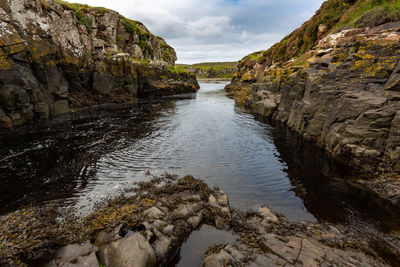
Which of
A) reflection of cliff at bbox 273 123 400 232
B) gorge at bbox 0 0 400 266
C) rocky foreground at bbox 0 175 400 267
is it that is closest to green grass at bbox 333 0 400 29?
gorge at bbox 0 0 400 266

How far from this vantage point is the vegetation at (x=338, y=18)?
2381 centimetres

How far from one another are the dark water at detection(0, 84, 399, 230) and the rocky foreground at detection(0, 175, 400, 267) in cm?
122

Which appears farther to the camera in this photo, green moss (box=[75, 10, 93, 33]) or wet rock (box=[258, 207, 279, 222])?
green moss (box=[75, 10, 93, 33])

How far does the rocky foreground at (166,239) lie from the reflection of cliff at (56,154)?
2.46 metres

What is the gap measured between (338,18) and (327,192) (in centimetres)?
3974

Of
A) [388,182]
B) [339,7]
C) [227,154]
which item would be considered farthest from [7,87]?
[339,7]

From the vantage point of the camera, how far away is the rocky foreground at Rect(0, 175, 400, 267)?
564 centimetres

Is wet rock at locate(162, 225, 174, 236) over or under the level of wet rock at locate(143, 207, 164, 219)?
under

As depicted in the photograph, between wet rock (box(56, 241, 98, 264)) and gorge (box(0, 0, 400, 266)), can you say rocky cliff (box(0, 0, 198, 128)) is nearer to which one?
gorge (box(0, 0, 400, 266))

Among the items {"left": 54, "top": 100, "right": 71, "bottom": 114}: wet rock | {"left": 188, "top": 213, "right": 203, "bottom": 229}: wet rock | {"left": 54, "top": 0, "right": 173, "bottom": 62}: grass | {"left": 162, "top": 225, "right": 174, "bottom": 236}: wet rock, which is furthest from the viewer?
{"left": 54, "top": 0, "right": 173, "bottom": 62}: grass

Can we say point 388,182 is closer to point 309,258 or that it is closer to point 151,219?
point 309,258

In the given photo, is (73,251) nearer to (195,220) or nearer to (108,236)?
(108,236)

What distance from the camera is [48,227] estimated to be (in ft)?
21.6

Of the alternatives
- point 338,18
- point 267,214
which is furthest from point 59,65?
point 338,18
